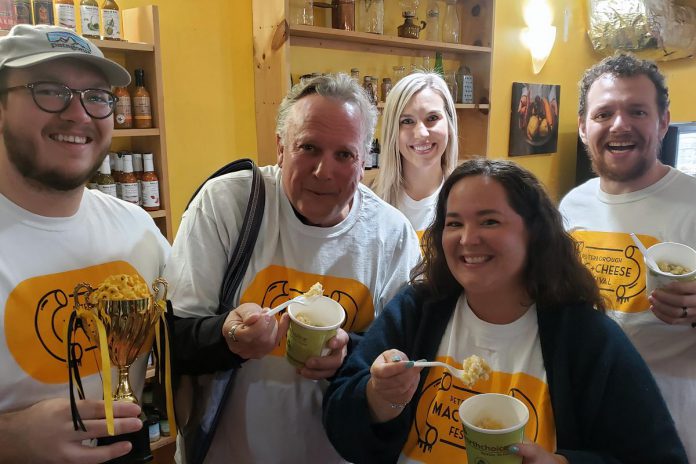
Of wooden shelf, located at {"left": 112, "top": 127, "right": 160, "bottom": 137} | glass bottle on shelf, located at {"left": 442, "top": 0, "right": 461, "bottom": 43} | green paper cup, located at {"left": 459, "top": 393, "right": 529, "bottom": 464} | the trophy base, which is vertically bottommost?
the trophy base

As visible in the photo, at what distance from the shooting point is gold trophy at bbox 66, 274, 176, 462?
0.97m

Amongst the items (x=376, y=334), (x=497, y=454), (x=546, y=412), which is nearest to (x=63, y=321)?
(x=376, y=334)

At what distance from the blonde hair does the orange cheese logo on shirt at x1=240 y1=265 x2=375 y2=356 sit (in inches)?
34.7

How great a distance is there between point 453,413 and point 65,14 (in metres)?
1.91

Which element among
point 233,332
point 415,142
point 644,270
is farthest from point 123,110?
point 644,270

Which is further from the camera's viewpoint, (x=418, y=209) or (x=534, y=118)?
(x=534, y=118)

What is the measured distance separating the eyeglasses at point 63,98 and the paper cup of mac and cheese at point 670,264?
1426 mm

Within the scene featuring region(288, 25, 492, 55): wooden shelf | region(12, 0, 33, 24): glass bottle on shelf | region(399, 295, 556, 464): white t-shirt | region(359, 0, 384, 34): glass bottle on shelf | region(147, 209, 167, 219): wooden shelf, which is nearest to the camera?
region(399, 295, 556, 464): white t-shirt

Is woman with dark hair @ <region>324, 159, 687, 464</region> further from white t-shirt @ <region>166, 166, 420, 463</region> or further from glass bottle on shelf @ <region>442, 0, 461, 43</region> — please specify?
glass bottle on shelf @ <region>442, 0, 461, 43</region>

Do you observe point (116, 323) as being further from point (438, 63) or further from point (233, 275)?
point (438, 63)

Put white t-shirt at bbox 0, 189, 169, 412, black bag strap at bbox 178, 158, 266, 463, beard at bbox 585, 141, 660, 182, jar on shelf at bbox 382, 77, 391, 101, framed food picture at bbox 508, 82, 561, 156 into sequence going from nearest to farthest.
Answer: white t-shirt at bbox 0, 189, 169, 412 < black bag strap at bbox 178, 158, 266, 463 < beard at bbox 585, 141, 660, 182 < jar on shelf at bbox 382, 77, 391, 101 < framed food picture at bbox 508, 82, 561, 156

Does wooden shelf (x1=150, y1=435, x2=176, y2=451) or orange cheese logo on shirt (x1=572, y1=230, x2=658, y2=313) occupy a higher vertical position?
orange cheese logo on shirt (x1=572, y1=230, x2=658, y2=313)

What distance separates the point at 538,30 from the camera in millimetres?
4301

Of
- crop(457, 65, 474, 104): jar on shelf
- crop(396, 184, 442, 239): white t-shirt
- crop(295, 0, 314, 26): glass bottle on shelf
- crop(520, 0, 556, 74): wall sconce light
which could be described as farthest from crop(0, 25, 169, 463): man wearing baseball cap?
crop(520, 0, 556, 74): wall sconce light
